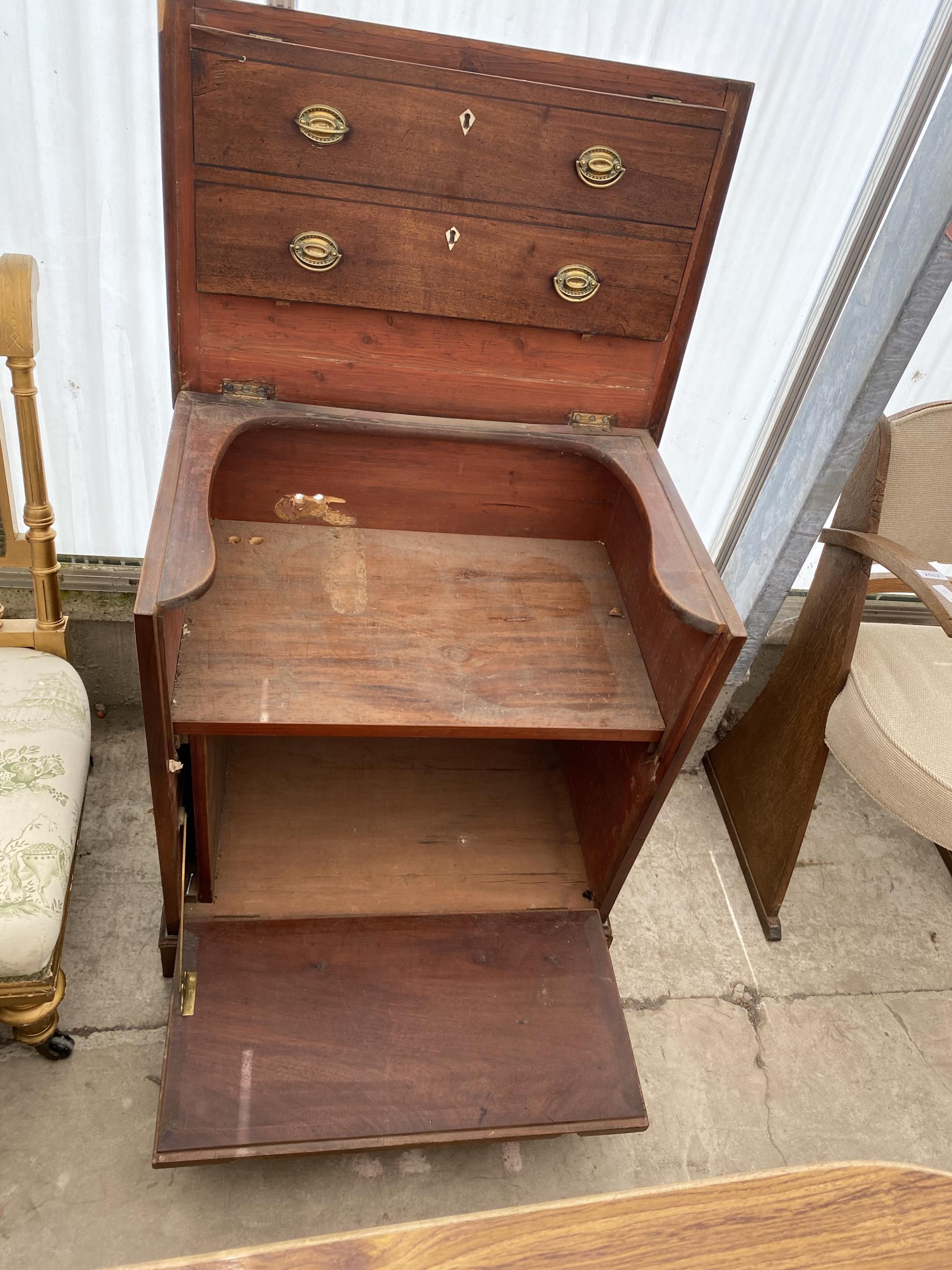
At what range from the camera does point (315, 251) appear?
135 centimetres

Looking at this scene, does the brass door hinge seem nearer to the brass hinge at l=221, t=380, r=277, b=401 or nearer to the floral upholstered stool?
the floral upholstered stool

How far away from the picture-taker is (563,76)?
1.29 m

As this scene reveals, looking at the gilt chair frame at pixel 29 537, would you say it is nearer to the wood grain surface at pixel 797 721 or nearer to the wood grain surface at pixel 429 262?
the wood grain surface at pixel 429 262

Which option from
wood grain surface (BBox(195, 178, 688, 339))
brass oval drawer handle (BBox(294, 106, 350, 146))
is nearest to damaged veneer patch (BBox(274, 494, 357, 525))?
wood grain surface (BBox(195, 178, 688, 339))

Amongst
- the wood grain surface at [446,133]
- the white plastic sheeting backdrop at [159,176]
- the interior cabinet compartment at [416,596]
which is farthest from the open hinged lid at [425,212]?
the white plastic sheeting backdrop at [159,176]

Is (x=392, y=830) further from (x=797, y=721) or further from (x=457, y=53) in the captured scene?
(x=457, y=53)

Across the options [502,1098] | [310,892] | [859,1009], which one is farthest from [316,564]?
[859,1009]

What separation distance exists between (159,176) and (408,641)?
99 centimetres

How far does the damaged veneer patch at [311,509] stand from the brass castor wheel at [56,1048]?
1.03 meters

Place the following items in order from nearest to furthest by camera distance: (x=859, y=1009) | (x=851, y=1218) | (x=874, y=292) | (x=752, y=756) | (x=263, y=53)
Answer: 1. (x=851, y=1218)
2. (x=263, y=53)
3. (x=874, y=292)
4. (x=859, y=1009)
5. (x=752, y=756)

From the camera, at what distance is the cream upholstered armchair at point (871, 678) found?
1710 mm

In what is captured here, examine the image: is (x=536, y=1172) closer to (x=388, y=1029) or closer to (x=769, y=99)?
(x=388, y=1029)

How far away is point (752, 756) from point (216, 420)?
153 cm

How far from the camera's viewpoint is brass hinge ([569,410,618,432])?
1.59m
